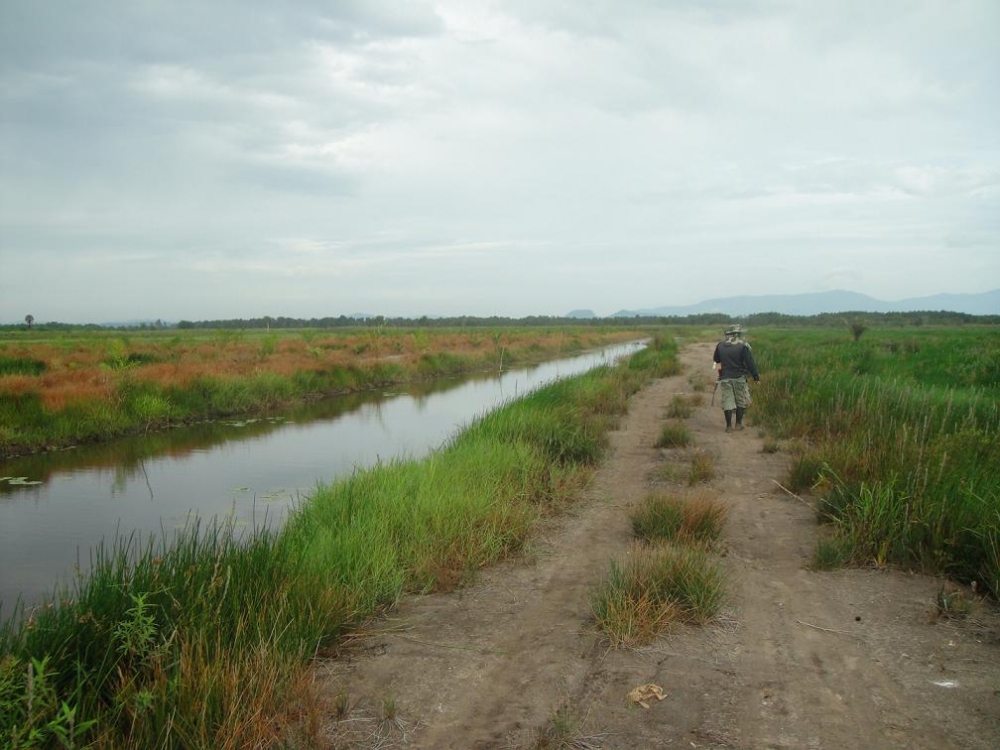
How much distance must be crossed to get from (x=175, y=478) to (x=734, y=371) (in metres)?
9.48

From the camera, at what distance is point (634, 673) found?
12.0ft

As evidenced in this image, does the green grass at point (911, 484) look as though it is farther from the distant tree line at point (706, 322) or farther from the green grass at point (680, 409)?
the distant tree line at point (706, 322)

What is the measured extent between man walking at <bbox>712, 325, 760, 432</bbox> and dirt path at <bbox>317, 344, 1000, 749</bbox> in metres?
6.22

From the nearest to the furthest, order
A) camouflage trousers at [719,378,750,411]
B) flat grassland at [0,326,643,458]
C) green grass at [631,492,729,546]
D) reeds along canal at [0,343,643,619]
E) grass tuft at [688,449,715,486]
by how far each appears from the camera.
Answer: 1. green grass at [631,492,729,546]
2. reeds along canal at [0,343,643,619]
3. grass tuft at [688,449,715,486]
4. camouflage trousers at [719,378,750,411]
5. flat grassland at [0,326,643,458]

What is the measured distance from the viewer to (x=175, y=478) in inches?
419

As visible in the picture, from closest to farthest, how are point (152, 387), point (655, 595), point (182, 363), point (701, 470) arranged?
point (655, 595) < point (701, 470) < point (152, 387) < point (182, 363)

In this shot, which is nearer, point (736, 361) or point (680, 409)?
point (736, 361)

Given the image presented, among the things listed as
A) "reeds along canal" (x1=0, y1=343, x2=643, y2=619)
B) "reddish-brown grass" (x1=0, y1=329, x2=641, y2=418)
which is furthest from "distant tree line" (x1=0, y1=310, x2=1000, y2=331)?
"reeds along canal" (x1=0, y1=343, x2=643, y2=619)

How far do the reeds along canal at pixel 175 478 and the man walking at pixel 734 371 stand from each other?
5.40m

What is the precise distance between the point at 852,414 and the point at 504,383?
17110mm

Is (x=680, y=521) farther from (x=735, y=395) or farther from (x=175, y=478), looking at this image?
(x=175, y=478)

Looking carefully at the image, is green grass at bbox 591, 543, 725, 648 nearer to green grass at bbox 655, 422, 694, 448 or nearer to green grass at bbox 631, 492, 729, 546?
green grass at bbox 631, 492, 729, 546

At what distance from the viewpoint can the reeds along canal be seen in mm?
7129

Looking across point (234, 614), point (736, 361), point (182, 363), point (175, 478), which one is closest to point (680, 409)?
point (736, 361)
